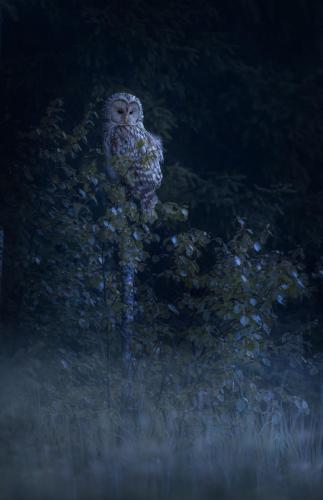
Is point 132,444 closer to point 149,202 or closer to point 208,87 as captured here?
point 149,202

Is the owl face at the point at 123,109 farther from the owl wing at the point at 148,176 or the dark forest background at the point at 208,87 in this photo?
the dark forest background at the point at 208,87

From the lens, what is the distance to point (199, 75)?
10.1 meters

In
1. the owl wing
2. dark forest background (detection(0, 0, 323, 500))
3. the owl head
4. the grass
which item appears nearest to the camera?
the grass

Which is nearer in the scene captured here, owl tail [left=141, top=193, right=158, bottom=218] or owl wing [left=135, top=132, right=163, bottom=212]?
owl wing [left=135, top=132, right=163, bottom=212]

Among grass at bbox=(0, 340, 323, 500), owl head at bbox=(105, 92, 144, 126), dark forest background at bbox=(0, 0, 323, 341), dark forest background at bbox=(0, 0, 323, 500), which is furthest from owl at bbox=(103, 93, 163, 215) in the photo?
grass at bbox=(0, 340, 323, 500)

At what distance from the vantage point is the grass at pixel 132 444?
4.79m

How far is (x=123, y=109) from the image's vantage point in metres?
7.46

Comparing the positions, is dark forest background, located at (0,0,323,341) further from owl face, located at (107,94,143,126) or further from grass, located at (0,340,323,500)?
grass, located at (0,340,323,500)

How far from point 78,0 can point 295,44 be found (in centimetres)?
293

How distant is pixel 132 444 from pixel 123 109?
3.21m

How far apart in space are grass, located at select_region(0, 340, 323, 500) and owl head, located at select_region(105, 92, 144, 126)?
211cm

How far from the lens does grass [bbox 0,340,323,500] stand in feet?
15.7

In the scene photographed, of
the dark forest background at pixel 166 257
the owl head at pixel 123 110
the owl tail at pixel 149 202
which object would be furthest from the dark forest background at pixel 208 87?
the owl tail at pixel 149 202

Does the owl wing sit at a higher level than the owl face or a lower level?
lower
